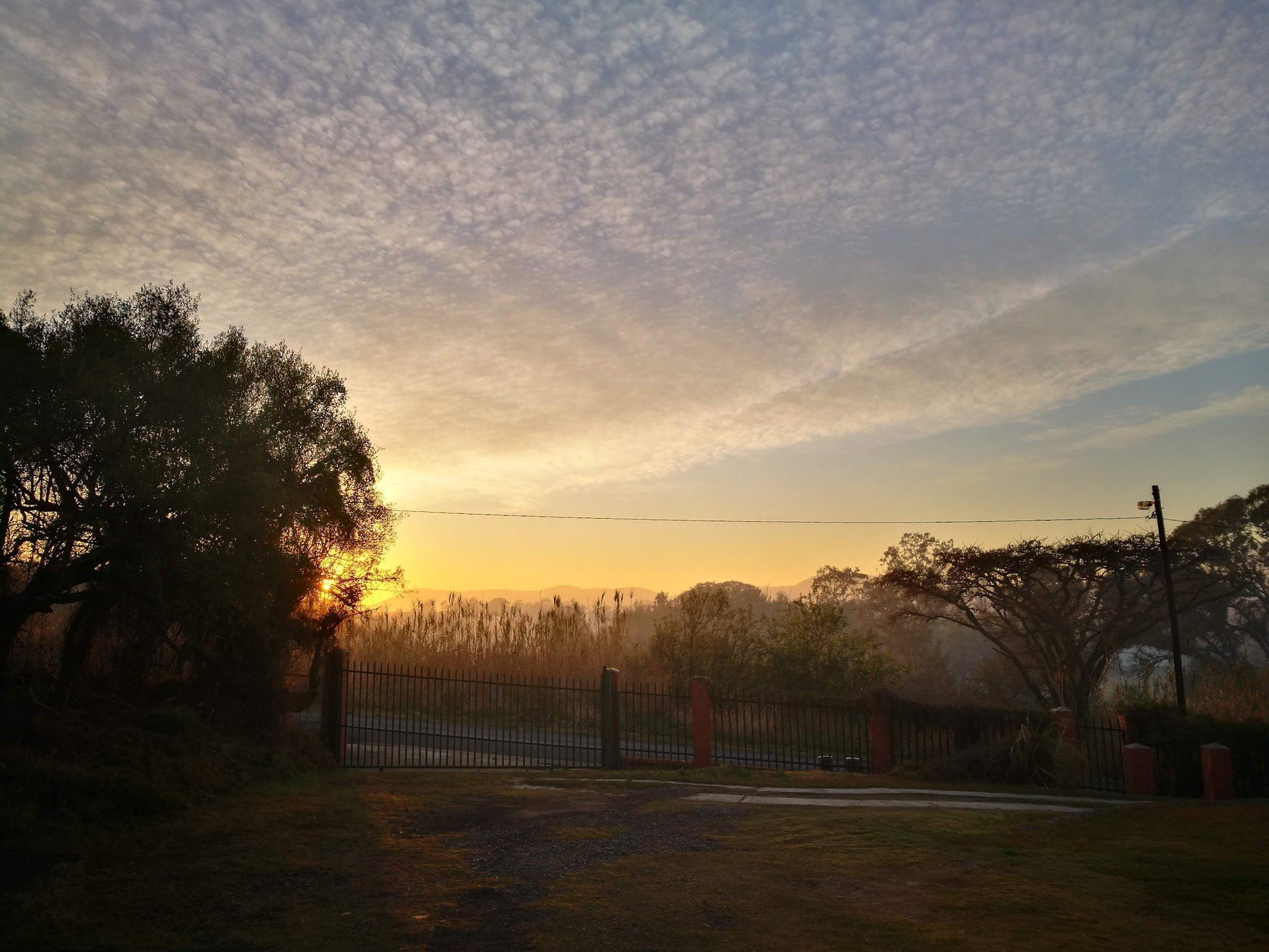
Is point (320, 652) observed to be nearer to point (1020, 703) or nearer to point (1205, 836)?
point (1205, 836)

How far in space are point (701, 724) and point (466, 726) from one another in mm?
9083

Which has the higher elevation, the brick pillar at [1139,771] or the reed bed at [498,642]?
the reed bed at [498,642]

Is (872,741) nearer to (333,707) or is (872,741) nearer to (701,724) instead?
(701,724)

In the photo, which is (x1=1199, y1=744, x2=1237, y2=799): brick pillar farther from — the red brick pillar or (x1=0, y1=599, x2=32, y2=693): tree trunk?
(x1=0, y1=599, x2=32, y2=693): tree trunk

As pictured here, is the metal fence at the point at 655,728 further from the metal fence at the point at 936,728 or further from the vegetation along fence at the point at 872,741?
the metal fence at the point at 936,728

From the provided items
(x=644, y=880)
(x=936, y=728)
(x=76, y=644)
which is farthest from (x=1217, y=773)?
(x=76, y=644)

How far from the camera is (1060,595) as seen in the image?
106ft

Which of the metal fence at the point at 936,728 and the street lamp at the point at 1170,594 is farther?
the street lamp at the point at 1170,594

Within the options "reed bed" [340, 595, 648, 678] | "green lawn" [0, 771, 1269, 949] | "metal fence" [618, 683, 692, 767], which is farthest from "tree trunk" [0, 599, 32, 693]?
"reed bed" [340, 595, 648, 678]

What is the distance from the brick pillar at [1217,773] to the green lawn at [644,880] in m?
5.95

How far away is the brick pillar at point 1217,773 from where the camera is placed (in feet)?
57.1

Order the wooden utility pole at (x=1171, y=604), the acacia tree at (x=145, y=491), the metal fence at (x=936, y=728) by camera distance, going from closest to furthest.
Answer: the acacia tree at (x=145, y=491) → the metal fence at (x=936, y=728) → the wooden utility pole at (x=1171, y=604)

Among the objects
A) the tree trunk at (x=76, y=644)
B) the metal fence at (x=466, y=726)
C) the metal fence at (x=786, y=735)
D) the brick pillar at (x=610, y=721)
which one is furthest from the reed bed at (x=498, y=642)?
the tree trunk at (x=76, y=644)

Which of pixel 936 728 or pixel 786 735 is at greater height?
pixel 936 728
